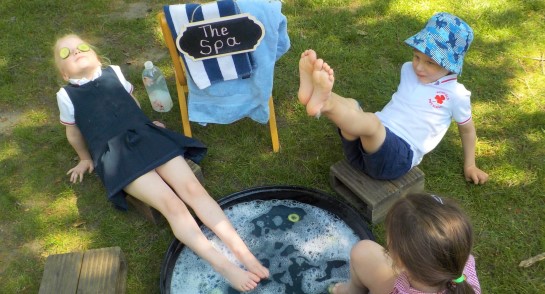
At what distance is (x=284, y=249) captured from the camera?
95.2 inches

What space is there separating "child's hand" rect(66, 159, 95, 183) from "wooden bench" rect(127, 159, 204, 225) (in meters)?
0.44

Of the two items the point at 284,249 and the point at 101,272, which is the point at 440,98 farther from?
the point at 101,272

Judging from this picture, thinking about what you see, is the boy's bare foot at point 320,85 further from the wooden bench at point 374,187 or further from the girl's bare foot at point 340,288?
the girl's bare foot at point 340,288

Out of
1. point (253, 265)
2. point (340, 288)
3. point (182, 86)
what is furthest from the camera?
point (182, 86)

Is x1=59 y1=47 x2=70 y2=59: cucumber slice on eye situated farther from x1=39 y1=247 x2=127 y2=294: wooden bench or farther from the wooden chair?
x1=39 y1=247 x2=127 y2=294: wooden bench

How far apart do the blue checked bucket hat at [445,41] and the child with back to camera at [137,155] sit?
4.40 ft

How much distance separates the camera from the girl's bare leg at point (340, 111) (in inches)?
78.2

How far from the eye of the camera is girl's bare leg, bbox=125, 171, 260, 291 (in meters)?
2.15

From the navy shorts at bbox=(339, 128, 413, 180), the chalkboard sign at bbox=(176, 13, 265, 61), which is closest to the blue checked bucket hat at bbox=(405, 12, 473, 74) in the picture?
the navy shorts at bbox=(339, 128, 413, 180)

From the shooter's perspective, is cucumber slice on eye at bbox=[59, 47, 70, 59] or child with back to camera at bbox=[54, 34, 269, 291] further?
cucumber slice on eye at bbox=[59, 47, 70, 59]

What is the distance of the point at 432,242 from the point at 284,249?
1162mm

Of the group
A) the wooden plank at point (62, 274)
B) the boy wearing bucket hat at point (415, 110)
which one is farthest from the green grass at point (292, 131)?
the boy wearing bucket hat at point (415, 110)

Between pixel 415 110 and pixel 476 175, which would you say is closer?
pixel 415 110

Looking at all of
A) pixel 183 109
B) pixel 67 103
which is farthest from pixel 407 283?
pixel 67 103
